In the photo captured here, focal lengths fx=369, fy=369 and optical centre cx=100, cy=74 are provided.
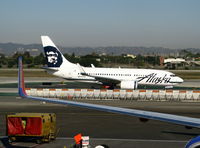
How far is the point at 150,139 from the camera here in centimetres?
2139

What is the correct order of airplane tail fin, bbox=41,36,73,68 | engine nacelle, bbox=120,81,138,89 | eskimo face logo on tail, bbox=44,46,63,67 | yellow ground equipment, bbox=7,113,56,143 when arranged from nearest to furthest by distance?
1. yellow ground equipment, bbox=7,113,56,143
2. engine nacelle, bbox=120,81,138,89
3. airplane tail fin, bbox=41,36,73,68
4. eskimo face logo on tail, bbox=44,46,63,67

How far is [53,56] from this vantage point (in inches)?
2295

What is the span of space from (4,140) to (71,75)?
1433 inches

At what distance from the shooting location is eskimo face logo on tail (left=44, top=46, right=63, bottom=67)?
58.2 meters

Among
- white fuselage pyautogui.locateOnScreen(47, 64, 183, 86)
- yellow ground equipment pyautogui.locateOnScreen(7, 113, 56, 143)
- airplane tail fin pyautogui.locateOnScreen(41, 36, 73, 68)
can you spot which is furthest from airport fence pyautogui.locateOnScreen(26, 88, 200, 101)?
yellow ground equipment pyautogui.locateOnScreen(7, 113, 56, 143)

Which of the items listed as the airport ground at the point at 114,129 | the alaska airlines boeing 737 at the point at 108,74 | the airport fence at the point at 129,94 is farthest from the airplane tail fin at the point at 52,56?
the airport ground at the point at 114,129

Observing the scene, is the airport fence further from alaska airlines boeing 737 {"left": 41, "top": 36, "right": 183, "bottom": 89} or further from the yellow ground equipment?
the yellow ground equipment

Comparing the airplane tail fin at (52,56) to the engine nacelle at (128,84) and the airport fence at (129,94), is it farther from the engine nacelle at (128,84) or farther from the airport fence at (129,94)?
the airport fence at (129,94)


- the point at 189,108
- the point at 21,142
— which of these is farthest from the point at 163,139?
the point at 189,108

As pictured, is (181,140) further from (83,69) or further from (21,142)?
(83,69)

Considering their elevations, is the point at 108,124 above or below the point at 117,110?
below

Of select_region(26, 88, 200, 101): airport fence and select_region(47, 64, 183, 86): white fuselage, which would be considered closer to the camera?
select_region(26, 88, 200, 101): airport fence

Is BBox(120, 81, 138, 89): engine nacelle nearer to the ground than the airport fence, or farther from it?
farther from it

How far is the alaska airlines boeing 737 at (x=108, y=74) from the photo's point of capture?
55312 millimetres
